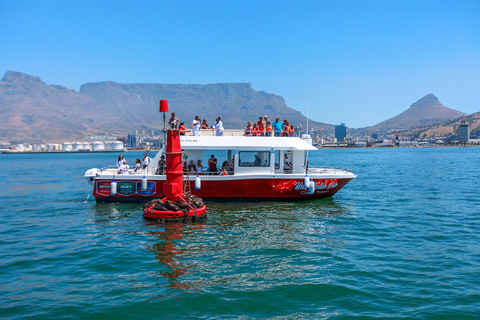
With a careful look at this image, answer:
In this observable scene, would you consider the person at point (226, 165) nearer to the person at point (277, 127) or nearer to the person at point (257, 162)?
the person at point (257, 162)

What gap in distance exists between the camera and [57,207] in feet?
64.8

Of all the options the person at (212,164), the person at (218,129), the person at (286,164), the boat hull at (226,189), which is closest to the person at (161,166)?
the boat hull at (226,189)

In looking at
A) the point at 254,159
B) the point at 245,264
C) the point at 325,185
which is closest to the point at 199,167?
the point at 254,159

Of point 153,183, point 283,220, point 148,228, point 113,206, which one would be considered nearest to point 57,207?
point 113,206

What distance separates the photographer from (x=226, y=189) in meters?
18.8

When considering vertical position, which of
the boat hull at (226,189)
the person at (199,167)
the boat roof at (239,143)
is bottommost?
the boat hull at (226,189)

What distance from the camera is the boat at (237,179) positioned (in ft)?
61.3

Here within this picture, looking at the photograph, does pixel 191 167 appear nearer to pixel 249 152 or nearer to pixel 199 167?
pixel 199 167

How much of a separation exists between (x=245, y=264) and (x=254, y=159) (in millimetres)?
9522

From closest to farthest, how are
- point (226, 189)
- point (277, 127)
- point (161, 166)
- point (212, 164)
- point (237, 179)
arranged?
point (237, 179) < point (226, 189) < point (161, 166) < point (212, 164) < point (277, 127)

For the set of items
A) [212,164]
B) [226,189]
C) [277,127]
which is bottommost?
[226,189]

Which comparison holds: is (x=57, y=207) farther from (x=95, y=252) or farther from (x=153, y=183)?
(x=95, y=252)

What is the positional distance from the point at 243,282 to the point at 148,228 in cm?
651

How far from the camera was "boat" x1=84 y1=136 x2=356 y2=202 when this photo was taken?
61.3 ft
